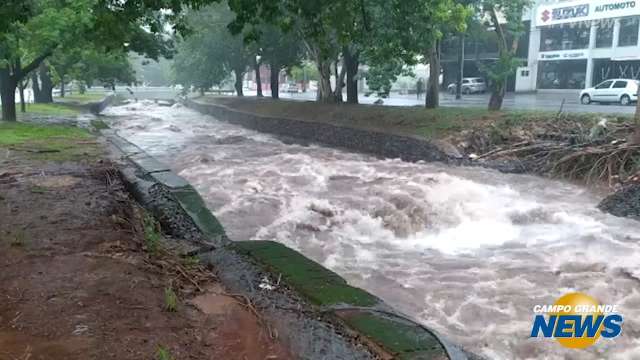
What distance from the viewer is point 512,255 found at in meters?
8.57

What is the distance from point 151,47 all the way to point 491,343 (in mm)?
21198

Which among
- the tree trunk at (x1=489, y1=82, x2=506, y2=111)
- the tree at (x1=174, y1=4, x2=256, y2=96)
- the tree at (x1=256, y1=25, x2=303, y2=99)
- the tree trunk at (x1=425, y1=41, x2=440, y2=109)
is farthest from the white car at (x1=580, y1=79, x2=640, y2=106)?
the tree at (x1=174, y1=4, x2=256, y2=96)

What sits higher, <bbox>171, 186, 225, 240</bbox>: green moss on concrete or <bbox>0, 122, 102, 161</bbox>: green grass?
<bbox>0, 122, 102, 161</bbox>: green grass

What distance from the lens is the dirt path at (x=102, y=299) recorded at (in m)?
3.72

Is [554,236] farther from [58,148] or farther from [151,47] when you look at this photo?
[151,47]

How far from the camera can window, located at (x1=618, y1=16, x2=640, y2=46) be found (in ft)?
123

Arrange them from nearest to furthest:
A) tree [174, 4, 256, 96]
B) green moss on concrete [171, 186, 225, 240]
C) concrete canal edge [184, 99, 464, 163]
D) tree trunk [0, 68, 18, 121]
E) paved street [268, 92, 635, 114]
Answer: green moss on concrete [171, 186, 225, 240] < concrete canal edge [184, 99, 464, 163] < tree trunk [0, 68, 18, 121] < paved street [268, 92, 635, 114] < tree [174, 4, 256, 96]

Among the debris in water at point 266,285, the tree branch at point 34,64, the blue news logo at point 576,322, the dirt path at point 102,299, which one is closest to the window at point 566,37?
the tree branch at point 34,64

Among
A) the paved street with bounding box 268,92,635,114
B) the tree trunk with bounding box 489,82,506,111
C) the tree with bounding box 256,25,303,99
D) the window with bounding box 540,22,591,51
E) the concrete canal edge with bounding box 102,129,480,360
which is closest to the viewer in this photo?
the concrete canal edge with bounding box 102,129,480,360

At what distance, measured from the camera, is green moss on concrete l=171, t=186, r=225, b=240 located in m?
7.28

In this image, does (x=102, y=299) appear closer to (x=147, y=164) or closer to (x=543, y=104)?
(x=147, y=164)

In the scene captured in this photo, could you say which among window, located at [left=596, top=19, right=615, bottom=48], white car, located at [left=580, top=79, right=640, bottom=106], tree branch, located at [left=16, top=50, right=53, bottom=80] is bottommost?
white car, located at [left=580, top=79, right=640, bottom=106]

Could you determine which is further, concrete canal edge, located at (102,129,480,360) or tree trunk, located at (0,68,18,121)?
tree trunk, located at (0,68,18,121)

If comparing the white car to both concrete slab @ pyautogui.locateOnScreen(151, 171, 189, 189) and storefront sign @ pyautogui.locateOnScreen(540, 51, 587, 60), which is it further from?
concrete slab @ pyautogui.locateOnScreen(151, 171, 189, 189)
